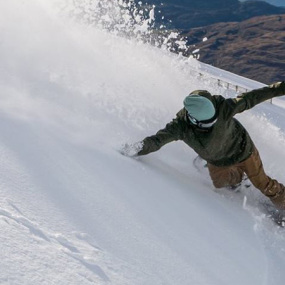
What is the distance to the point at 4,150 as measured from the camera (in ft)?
10.9

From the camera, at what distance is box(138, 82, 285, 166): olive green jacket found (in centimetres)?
418

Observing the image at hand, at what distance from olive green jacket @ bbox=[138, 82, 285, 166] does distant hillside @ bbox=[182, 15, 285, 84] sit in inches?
4350

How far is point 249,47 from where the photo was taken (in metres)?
130

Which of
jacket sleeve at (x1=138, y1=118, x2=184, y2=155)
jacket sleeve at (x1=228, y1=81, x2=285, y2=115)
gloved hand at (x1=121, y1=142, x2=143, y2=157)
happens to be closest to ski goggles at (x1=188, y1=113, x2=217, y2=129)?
jacket sleeve at (x1=138, y1=118, x2=184, y2=155)

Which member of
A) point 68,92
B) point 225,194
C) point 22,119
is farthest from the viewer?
point 68,92

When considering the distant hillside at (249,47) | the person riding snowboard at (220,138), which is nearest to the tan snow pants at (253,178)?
the person riding snowboard at (220,138)

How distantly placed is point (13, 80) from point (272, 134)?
4.23 m

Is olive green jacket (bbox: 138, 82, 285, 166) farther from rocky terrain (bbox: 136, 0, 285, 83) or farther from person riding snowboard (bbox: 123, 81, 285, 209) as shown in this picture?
rocky terrain (bbox: 136, 0, 285, 83)

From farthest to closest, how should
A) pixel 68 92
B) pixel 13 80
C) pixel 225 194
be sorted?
pixel 68 92 → pixel 13 80 → pixel 225 194

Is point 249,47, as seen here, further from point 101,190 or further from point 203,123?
point 101,190

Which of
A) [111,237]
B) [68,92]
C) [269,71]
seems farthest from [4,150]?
[269,71]

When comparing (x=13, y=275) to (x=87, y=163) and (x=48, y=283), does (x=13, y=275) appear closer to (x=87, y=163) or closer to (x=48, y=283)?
(x=48, y=283)

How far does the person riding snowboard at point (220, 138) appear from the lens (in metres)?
4.05

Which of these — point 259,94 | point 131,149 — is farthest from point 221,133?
point 131,149
